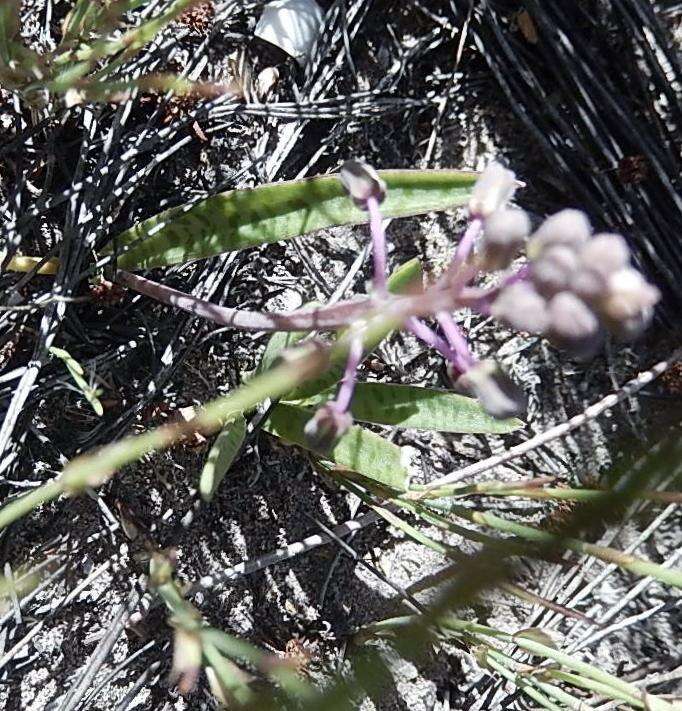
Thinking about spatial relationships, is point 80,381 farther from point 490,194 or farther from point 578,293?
point 578,293

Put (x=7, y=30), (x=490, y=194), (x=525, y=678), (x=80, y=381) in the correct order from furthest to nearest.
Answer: (x=525, y=678) → (x=80, y=381) → (x=7, y=30) → (x=490, y=194)

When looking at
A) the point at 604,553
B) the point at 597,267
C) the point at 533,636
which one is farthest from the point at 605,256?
the point at 533,636

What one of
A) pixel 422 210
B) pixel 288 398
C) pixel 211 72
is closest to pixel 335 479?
pixel 288 398

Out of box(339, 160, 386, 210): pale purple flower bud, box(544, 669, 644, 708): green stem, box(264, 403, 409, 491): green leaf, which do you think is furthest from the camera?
box(264, 403, 409, 491): green leaf

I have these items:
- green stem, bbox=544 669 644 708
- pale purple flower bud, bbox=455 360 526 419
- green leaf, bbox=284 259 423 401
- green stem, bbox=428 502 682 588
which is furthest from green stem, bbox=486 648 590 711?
pale purple flower bud, bbox=455 360 526 419

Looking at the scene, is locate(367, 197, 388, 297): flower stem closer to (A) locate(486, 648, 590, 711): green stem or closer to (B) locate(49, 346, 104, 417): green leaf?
(B) locate(49, 346, 104, 417): green leaf

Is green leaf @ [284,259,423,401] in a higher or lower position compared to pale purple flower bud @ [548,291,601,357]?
higher

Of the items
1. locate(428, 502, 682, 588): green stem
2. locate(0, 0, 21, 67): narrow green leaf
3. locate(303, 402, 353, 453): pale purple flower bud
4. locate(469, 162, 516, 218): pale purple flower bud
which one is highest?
locate(0, 0, 21, 67): narrow green leaf
